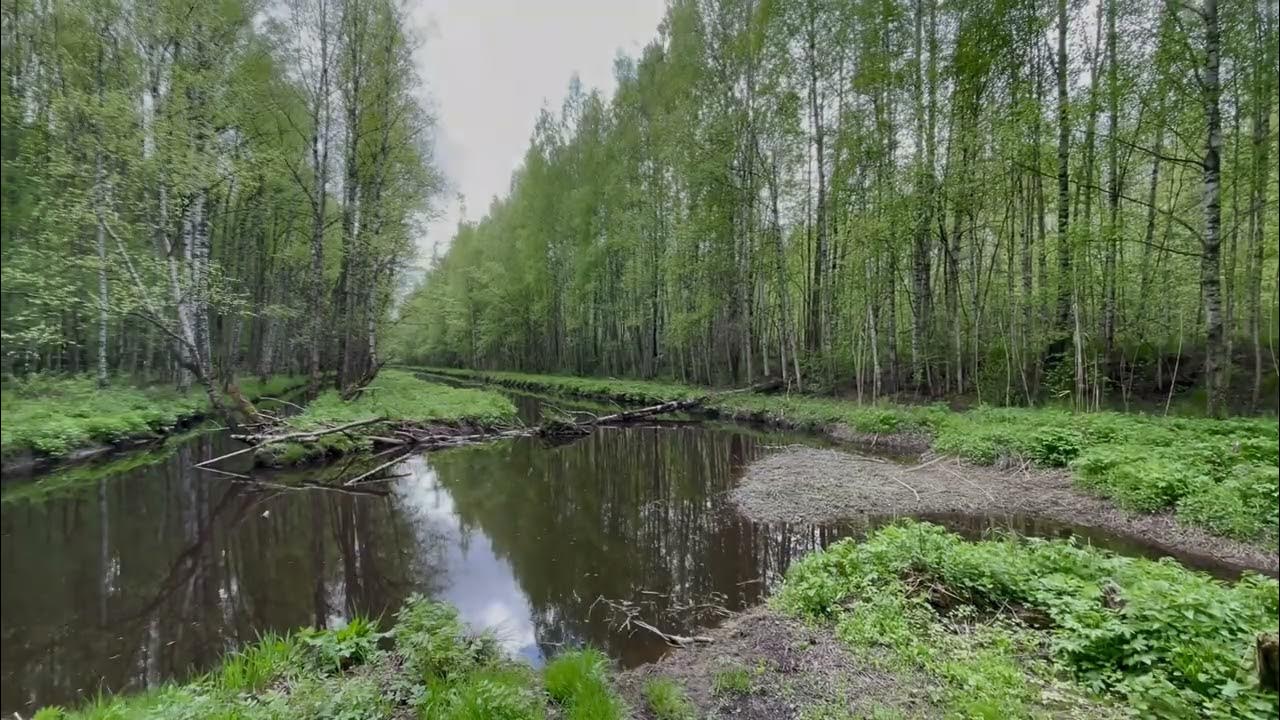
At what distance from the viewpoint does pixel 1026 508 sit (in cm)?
662

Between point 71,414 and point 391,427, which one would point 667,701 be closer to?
point 71,414

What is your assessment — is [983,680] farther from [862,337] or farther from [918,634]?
[862,337]

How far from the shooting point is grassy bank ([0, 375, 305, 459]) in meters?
1.44

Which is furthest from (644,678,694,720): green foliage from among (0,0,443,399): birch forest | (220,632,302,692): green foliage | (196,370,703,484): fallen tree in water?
(196,370,703,484): fallen tree in water

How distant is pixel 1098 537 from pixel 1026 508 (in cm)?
109

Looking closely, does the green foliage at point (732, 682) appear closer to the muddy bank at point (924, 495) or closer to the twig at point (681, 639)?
the twig at point (681, 639)

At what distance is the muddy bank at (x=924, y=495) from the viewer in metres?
5.59

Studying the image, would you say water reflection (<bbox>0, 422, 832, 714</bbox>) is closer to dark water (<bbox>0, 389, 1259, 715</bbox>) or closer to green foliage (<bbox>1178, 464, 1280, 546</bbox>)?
dark water (<bbox>0, 389, 1259, 715</bbox>)

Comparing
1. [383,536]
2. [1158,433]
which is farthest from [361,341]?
[1158,433]

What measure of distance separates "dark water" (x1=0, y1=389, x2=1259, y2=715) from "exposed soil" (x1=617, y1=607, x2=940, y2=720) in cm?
53

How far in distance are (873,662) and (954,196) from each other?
12.4 meters

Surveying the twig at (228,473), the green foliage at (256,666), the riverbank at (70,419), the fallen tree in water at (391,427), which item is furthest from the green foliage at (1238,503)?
the twig at (228,473)

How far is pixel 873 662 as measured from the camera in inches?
130

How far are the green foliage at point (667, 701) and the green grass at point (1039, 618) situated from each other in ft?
4.19
